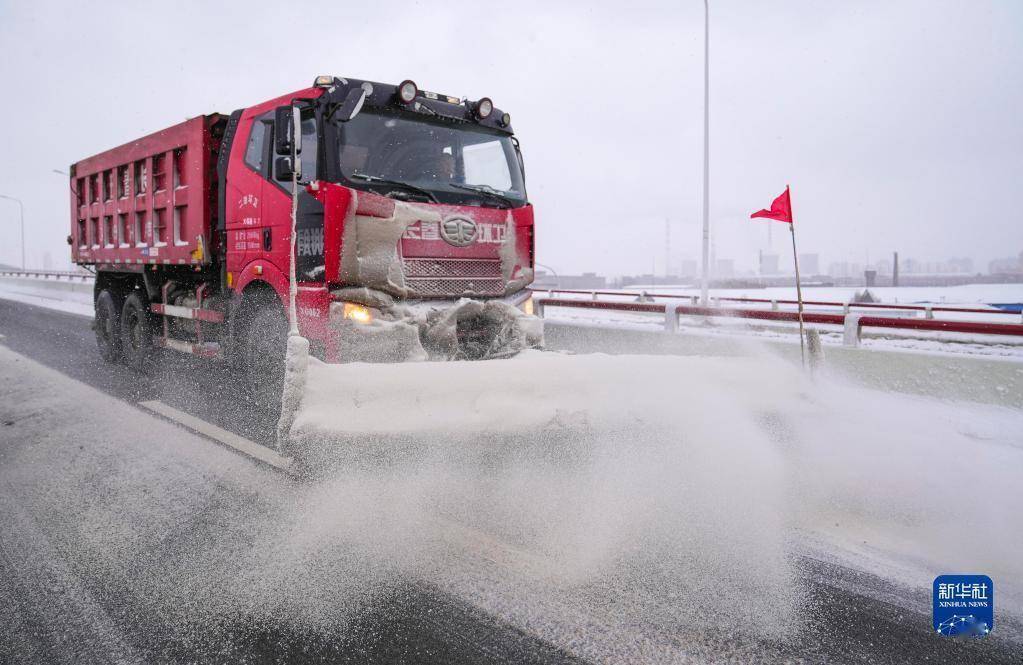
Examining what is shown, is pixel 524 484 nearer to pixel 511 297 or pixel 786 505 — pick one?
pixel 786 505

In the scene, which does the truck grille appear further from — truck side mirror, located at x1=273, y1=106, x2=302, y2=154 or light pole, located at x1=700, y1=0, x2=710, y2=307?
light pole, located at x1=700, y1=0, x2=710, y2=307

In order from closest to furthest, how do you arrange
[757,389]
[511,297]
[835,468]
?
1. [757,389]
2. [835,468]
3. [511,297]

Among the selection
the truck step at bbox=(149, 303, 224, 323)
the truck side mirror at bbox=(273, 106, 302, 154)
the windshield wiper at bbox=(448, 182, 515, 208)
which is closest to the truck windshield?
the windshield wiper at bbox=(448, 182, 515, 208)

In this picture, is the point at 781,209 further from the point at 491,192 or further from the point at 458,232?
the point at 458,232

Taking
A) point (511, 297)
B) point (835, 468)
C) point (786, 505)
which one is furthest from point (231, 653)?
point (511, 297)

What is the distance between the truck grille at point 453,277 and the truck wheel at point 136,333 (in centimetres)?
491

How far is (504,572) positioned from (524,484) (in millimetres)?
879

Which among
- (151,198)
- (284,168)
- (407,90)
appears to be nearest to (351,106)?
(407,90)

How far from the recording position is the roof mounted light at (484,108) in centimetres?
594

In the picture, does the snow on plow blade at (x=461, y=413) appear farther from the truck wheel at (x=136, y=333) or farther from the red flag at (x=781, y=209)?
the truck wheel at (x=136, y=333)

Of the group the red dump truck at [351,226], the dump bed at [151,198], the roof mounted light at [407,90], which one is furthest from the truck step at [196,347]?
the roof mounted light at [407,90]

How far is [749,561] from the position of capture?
2953mm

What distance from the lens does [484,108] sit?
5.98 m

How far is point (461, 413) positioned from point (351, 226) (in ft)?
6.54
